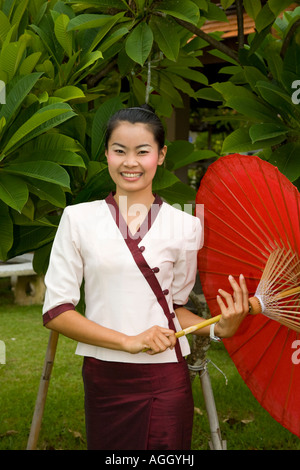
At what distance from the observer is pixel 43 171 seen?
1.80m

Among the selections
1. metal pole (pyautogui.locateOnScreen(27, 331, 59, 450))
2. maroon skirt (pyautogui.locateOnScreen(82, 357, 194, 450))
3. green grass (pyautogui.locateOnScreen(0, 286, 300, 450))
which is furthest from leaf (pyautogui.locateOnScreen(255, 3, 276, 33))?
green grass (pyautogui.locateOnScreen(0, 286, 300, 450))

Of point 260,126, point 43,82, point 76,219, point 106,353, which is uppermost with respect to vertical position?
point 43,82

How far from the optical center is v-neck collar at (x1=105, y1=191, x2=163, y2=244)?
5.23 ft

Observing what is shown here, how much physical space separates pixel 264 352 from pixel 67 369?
3661 millimetres

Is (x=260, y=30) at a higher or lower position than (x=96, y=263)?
higher

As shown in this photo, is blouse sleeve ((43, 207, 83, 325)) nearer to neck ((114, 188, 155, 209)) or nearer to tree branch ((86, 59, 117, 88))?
neck ((114, 188, 155, 209))

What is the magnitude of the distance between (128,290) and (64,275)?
17cm

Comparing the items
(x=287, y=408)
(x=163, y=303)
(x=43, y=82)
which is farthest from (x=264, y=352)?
(x=43, y=82)

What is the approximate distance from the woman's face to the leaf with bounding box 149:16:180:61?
0.55 m

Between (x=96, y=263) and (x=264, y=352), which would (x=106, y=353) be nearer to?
(x=96, y=263)

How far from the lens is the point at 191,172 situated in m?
13.4

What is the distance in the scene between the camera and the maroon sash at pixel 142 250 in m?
1.57

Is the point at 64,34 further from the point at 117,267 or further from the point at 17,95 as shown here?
the point at 117,267
